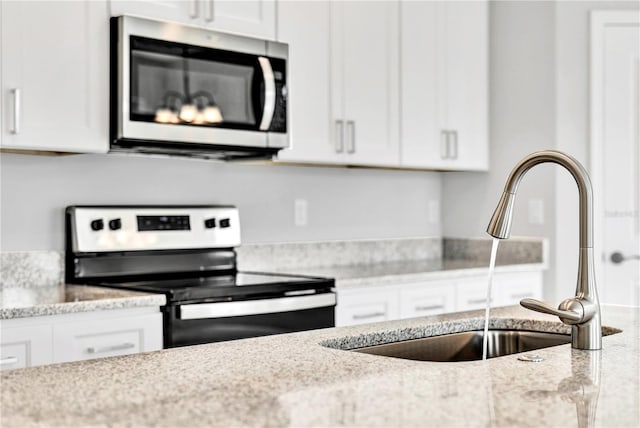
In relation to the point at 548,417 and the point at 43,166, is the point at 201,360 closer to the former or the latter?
the point at 548,417

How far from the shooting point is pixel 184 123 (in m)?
2.98

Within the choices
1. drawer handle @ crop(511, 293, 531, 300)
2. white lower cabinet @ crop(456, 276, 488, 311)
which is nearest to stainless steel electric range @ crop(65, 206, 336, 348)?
white lower cabinet @ crop(456, 276, 488, 311)

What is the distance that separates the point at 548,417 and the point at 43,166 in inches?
95.4

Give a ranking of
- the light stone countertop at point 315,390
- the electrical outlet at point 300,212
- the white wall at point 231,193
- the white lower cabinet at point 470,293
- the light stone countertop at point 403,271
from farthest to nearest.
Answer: the electrical outlet at point 300,212
the white lower cabinet at point 470,293
the light stone countertop at point 403,271
the white wall at point 231,193
the light stone countertop at point 315,390

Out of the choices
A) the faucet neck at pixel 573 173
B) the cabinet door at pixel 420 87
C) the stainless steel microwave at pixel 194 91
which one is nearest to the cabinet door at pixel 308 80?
the stainless steel microwave at pixel 194 91

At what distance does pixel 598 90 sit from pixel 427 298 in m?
1.46

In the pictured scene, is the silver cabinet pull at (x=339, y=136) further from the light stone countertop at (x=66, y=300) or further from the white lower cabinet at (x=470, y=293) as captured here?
the light stone countertop at (x=66, y=300)

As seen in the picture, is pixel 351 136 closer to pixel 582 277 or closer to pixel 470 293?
pixel 470 293

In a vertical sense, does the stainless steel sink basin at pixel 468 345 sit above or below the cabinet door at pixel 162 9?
below

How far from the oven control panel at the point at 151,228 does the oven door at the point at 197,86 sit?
42 cm

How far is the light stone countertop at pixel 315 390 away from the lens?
107 cm

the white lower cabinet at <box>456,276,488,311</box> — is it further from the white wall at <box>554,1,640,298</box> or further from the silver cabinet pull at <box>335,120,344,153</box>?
the silver cabinet pull at <box>335,120,344,153</box>

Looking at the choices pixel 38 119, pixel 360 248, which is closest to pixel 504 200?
pixel 38 119

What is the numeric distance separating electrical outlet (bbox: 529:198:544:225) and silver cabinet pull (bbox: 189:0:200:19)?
2078 millimetres
